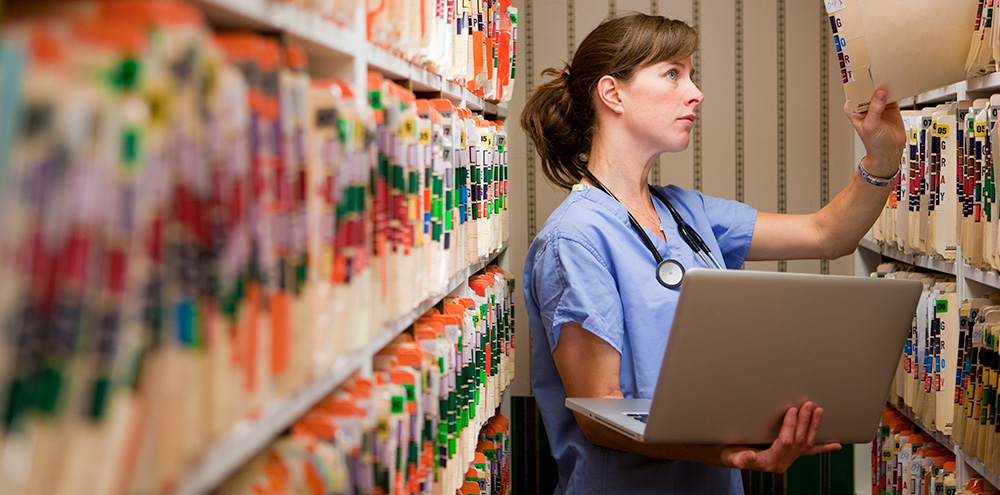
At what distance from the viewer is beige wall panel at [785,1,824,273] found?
346cm

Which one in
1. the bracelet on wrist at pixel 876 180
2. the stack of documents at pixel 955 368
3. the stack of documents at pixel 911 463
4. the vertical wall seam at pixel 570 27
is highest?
the vertical wall seam at pixel 570 27

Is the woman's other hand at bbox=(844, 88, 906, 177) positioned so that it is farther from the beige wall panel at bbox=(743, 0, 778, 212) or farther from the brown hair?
the beige wall panel at bbox=(743, 0, 778, 212)

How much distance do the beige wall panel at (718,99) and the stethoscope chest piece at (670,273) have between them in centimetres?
176

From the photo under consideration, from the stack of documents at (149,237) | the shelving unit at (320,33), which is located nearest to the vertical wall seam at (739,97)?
the shelving unit at (320,33)

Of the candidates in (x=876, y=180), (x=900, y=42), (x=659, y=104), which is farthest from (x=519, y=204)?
(x=900, y=42)

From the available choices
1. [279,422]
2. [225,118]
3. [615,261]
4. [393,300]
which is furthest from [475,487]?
[225,118]

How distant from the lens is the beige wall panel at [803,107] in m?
3.46

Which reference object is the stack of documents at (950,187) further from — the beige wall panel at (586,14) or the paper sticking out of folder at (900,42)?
the beige wall panel at (586,14)

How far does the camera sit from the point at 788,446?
57.9 inches

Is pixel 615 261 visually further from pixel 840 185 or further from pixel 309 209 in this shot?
pixel 840 185

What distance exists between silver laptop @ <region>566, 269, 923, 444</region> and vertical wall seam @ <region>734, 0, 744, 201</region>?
2108 millimetres

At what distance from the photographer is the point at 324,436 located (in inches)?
35.9

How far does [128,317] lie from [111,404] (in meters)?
0.06

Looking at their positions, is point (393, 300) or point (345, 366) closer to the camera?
point (345, 366)
